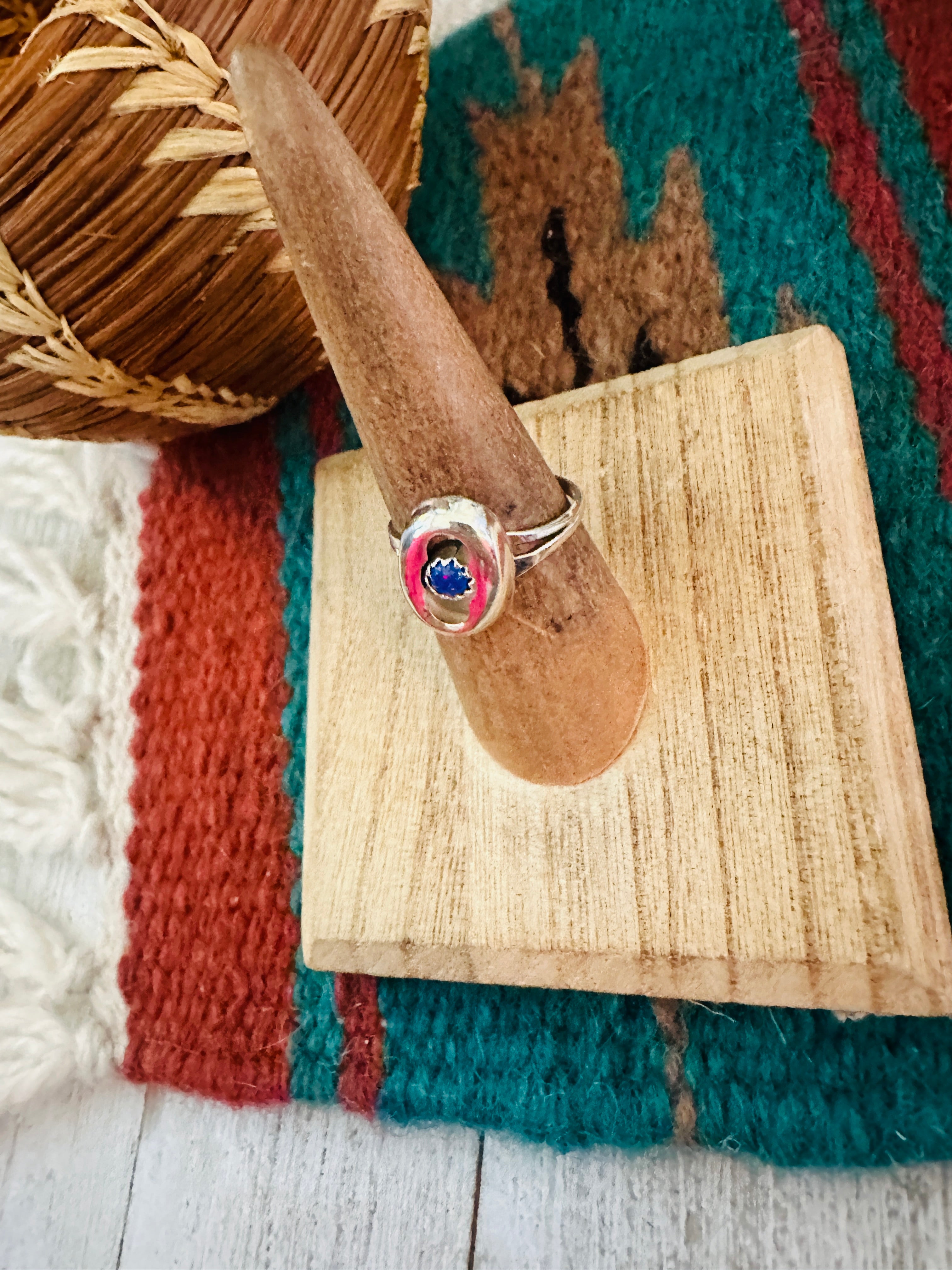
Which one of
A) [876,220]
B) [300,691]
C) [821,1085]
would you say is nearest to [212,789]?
[300,691]

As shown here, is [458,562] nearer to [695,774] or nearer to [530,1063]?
[695,774]

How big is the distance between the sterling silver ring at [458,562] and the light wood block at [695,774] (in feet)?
0.32

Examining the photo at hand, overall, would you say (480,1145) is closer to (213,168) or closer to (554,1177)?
(554,1177)

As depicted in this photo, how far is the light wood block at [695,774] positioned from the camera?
0.34m

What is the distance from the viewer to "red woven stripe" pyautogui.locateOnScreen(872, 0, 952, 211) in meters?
0.45

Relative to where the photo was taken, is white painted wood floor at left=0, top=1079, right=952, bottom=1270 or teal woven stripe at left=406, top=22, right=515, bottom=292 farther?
teal woven stripe at left=406, top=22, right=515, bottom=292

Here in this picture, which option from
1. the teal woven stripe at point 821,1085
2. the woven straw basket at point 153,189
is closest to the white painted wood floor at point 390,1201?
the teal woven stripe at point 821,1085

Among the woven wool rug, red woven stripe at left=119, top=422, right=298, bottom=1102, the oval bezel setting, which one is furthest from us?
red woven stripe at left=119, top=422, right=298, bottom=1102

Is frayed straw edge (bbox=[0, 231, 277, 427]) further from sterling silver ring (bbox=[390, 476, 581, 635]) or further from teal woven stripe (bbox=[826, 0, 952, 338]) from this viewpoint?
teal woven stripe (bbox=[826, 0, 952, 338])

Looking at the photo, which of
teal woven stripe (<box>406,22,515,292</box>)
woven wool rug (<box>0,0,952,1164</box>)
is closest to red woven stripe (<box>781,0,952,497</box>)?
woven wool rug (<box>0,0,952,1164</box>)

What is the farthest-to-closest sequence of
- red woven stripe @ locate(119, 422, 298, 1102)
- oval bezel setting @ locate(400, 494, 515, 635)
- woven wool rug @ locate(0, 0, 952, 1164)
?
red woven stripe @ locate(119, 422, 298, 1102) < woven wool rug @ locate(0, 0, 952, 1164) < oval bezel setting @ locate(400, 494, 515, 635)

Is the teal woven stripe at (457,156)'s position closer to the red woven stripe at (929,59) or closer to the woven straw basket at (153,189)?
the woven straw basket at (153,189)

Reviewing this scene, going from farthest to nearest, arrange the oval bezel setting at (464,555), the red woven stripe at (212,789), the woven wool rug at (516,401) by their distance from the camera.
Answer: the red woven stripe at (212,789) → the woven wool rug at (516,401) → the oval bezel setting at (464,555)

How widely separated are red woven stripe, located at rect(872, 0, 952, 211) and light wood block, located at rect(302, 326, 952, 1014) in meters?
0.14
